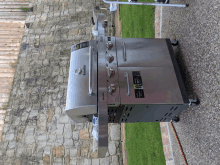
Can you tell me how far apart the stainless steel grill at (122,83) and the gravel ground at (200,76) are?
0.66ft

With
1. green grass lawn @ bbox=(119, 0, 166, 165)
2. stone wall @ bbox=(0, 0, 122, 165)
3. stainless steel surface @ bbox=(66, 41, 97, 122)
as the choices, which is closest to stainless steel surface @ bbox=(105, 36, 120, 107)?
stainless steel surface @ bbox=(66, 41, 97, 122)

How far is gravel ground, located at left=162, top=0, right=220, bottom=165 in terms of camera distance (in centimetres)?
141

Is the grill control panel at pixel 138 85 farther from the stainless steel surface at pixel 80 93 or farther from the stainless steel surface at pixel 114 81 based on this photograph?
the stainless steel surface at pixel 80 93

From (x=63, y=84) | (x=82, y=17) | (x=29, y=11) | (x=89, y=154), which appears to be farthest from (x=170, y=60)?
(x=29, y=11)

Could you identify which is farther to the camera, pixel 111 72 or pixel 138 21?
pixel 138 21

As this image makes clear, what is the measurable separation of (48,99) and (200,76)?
2.79 metres

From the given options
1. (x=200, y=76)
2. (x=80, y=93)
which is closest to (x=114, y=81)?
(x=80, y=93)

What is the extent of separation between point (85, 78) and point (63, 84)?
2052mm

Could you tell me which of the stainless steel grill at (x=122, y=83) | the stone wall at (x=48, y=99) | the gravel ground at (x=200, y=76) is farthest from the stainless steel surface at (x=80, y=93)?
the stone wall at (x=48, y=99)

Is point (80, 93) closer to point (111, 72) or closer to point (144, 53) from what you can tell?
point (111, 72)

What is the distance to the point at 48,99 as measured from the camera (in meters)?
3.28

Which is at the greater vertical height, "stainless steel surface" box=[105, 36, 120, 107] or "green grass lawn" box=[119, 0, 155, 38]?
"green grass lawn" box=[119, 0, 155, 38]

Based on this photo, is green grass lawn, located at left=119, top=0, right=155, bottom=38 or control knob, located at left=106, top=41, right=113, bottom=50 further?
green grass lawn, located at left=119, top=0, right=155, bottom=38

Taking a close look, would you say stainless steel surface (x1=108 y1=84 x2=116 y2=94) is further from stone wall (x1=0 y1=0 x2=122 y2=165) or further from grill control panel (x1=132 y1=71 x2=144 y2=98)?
stone wall (x1=0 y1=0 x2=122 y2=165)
